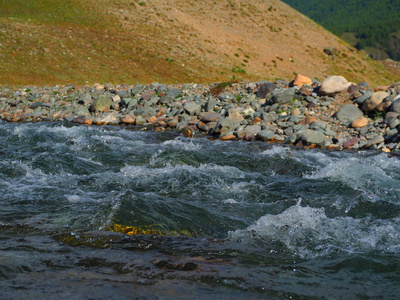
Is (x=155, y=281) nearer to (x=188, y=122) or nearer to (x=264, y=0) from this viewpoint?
(x=188, y=122)

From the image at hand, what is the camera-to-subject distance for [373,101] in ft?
47.9

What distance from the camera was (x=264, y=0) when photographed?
53.4 m

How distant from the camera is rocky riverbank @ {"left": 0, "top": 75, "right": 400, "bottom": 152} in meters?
13.6

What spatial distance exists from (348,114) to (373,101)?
3.17 ft

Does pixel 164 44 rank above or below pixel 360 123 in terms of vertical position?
above

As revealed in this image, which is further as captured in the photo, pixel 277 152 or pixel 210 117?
pixel 210 117

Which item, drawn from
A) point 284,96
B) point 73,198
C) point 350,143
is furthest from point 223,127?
point 73,198

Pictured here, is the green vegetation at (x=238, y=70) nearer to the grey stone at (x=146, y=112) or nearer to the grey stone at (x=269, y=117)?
the grey stone at (x=146, y=112)

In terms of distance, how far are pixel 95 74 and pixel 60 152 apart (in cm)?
1853

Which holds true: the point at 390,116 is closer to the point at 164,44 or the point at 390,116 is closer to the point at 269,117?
the point at 269,117

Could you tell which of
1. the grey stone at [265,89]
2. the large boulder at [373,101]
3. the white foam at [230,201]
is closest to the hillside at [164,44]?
the grey stone at [265,89]

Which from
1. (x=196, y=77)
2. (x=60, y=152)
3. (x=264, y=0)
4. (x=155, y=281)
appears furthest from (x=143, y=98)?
(x=264, y=0)

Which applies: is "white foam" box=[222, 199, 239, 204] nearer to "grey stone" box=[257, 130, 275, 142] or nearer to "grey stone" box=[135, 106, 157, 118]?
"grey stone" box=[257, 130, 275, 142]

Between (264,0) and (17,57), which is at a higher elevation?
(264,0)
